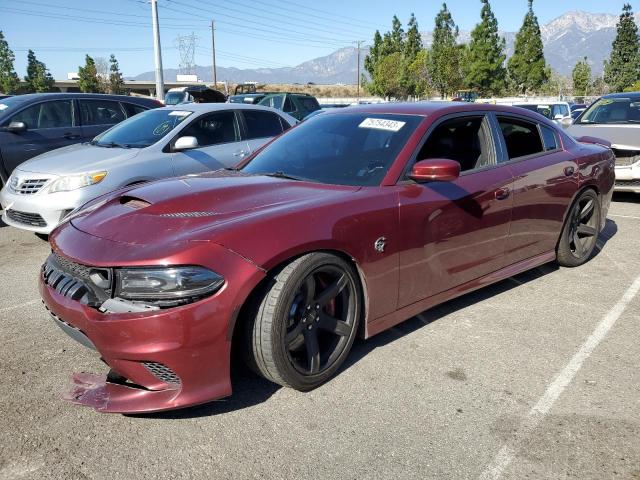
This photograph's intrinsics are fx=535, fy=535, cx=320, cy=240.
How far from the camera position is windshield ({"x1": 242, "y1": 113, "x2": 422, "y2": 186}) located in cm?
335

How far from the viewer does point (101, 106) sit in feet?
27.0

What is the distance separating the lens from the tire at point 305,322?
8.44 ft

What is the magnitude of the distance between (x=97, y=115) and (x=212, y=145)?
9.01ft

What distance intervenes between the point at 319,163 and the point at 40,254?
3585mm

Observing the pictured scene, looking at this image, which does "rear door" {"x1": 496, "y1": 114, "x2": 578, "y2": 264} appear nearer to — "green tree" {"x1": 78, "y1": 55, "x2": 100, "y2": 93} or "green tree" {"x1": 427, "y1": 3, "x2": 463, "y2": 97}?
"green tree" {"x1": 427, "y1": 3, "x2": 463, "y2": 97}

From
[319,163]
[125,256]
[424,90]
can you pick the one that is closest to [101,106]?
[319,163]

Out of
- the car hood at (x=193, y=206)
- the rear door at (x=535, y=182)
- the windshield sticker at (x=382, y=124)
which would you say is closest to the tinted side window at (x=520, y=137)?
the rear door at (x=535, y=182)

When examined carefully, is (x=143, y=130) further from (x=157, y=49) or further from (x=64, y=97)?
(x=157, y=49)

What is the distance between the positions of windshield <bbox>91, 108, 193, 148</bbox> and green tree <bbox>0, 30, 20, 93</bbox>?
220 ft

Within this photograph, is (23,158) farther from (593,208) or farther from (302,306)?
(593,208)

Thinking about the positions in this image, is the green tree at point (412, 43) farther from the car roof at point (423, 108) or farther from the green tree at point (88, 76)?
the car roof at point (423, 108)

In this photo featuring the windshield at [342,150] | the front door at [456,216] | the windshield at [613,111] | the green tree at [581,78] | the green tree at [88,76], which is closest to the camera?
the front door at [456,216]

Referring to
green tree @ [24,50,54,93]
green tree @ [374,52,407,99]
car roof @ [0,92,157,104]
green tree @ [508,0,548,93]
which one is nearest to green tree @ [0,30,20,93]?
green tree @ [24,50,54,93]

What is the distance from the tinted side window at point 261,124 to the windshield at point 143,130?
2.85ft
